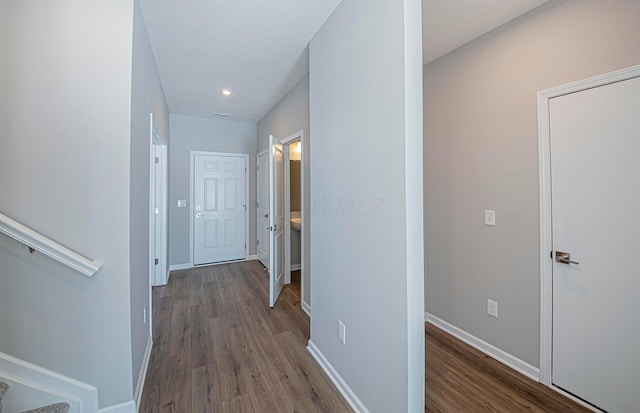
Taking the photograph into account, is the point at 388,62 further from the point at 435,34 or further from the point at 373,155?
the point at 435,34

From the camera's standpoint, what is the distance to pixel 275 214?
3.19 meters

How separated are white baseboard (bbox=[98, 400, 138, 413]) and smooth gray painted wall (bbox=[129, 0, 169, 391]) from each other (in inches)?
3.9

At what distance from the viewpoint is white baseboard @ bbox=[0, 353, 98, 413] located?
4.45 ft

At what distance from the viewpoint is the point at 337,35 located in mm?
1902

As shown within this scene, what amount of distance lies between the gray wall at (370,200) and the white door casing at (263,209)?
97.3 inches

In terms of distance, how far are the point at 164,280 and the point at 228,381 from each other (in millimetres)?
2583

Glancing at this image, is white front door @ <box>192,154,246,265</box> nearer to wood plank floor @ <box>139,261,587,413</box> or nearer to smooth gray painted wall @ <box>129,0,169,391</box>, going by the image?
wood plank floor @ <box>139,261,587,413</box>

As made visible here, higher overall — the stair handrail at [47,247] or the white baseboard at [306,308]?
the stair handrail at [47,247]

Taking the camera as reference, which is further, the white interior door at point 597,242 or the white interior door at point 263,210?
the white interior door at point 263,210

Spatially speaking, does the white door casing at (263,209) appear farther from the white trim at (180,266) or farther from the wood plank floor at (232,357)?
the white trim at (180,266)

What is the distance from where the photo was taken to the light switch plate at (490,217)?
7.05 ft

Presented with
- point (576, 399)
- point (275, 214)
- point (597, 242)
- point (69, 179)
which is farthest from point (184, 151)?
point (576, 399)

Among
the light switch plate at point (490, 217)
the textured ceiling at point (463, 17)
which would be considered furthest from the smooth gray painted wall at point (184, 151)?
the light switch plate at point (490, 217)

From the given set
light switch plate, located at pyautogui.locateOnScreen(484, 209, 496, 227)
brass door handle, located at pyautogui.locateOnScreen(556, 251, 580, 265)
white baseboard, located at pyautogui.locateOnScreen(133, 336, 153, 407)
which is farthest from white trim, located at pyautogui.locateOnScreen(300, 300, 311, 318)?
brass door handle, located at pyautogui.locateOnScreen(556, 251, 580, 265)
